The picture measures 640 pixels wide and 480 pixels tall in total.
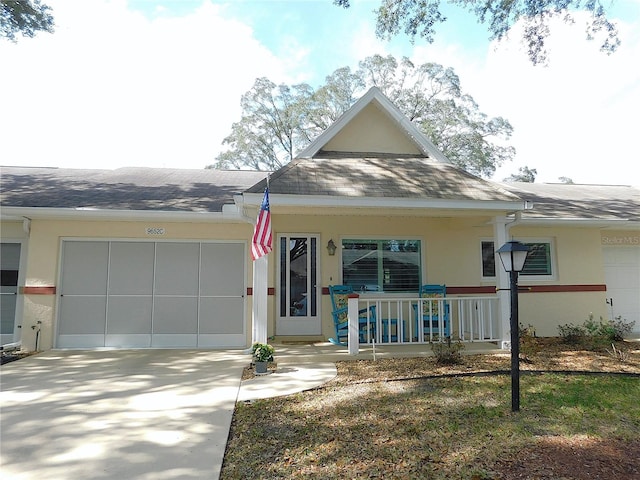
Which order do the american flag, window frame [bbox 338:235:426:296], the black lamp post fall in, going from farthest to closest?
window frame [bbox 338:235:426:296], the american flag, the black lamp post

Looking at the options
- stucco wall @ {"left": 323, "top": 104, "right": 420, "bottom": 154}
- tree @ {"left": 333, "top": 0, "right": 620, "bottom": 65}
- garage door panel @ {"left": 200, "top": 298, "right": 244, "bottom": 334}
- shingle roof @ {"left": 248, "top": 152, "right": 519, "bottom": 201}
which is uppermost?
tree @ {"left": 333, "top": 0, "right": 620, "bottom": 65}

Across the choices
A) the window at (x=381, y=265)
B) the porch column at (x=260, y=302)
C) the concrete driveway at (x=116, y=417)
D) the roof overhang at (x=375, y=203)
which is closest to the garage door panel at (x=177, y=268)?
the concrete driveway at (x=116, y=417)

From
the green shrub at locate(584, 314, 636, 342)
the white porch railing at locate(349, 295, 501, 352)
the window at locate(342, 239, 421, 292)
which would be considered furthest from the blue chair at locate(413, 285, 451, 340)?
the green shrub at locate(584, 314, 636, 342)

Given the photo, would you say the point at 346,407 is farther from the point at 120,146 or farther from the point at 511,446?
the point at 120,146

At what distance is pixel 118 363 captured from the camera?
20.3 feet

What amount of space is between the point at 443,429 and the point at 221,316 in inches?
206

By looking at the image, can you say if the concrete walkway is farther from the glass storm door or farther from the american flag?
the american flag

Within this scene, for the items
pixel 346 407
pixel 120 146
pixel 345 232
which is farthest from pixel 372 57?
pixel 346 407

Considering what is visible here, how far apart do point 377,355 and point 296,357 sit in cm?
143

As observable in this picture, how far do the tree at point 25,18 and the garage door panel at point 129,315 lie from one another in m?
8.26

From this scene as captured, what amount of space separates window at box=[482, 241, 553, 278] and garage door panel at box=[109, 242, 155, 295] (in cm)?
758

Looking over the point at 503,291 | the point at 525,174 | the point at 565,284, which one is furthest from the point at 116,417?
the point at 525,174

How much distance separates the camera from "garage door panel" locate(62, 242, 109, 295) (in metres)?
7.46

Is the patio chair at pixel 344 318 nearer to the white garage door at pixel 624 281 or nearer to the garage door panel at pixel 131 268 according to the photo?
the garage door panel at pixel 131 268
